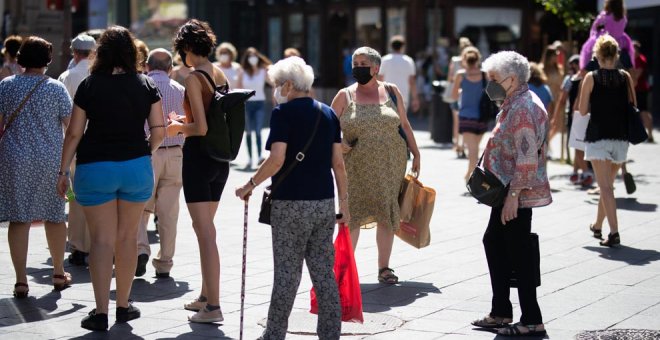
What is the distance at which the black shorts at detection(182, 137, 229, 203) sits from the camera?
787cm

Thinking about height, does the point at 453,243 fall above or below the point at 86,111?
below

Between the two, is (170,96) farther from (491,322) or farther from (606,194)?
(606,194)

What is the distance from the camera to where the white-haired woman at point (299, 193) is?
6781 millimetres

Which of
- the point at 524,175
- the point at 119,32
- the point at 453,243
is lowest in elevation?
the point at 453,243

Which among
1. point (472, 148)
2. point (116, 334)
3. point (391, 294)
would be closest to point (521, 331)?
point (391, 294)

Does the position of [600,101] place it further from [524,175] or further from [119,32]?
[119,32]

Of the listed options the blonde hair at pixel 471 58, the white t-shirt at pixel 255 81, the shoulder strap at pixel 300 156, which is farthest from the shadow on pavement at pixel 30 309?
the white t-shirt at pixel 255 81

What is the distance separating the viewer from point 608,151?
1114 cm

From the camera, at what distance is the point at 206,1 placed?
42.5 metres

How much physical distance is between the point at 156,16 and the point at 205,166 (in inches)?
1369

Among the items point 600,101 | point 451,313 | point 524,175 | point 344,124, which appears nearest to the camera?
point 524,175

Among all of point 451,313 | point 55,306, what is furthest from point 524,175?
point 55,306

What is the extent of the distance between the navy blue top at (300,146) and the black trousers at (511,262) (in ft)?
4.54

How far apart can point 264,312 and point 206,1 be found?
3520 cm
